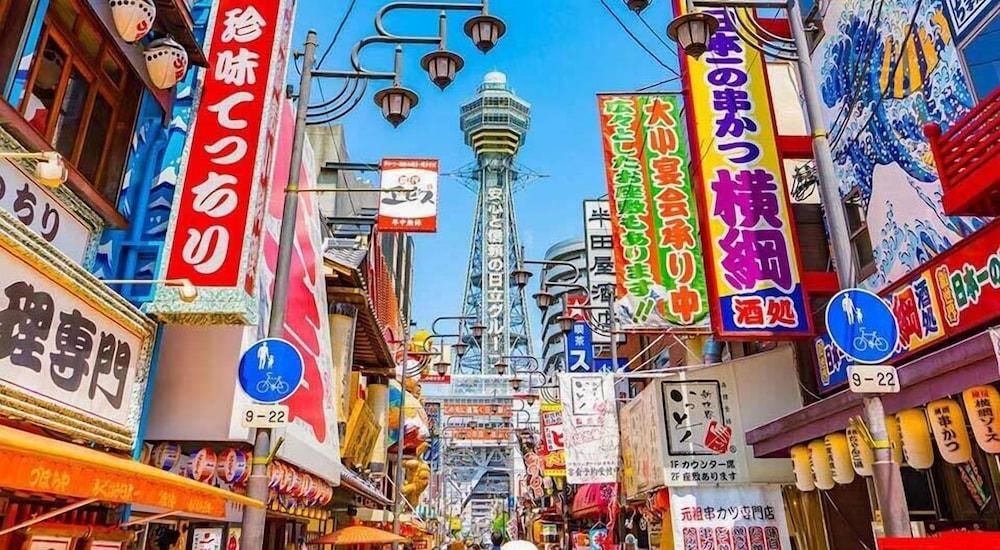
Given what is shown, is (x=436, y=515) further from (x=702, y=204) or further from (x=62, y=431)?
(x=62, y=431)

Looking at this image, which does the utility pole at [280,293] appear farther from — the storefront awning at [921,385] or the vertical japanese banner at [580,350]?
the vertical japanese banner at [580,350]

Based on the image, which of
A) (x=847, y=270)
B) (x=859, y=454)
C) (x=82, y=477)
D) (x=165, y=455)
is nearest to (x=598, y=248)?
(x=859, y=454)

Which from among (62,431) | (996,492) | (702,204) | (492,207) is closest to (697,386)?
(702,204)

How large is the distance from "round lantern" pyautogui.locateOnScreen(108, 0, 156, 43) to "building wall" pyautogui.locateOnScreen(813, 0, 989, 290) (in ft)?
34.2

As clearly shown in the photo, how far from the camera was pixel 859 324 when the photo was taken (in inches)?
255

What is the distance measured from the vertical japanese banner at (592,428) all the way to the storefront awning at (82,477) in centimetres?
1279

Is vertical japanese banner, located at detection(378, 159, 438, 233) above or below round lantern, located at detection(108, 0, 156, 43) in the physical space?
above

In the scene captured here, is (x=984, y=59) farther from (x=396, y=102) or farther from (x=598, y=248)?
(x=598, y=248)

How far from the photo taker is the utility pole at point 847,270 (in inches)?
240

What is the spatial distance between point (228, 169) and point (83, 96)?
1755 mm

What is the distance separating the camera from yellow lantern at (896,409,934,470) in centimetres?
792

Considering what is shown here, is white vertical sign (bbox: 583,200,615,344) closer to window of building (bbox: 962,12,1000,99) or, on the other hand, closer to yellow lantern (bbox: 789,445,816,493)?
yellow lantern (bbox: 789,445,816,493)

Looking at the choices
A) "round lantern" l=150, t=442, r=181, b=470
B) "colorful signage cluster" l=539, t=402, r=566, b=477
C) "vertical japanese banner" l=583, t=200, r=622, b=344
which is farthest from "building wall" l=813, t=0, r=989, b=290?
"colorful signage cluster" l=539, t=402, r=566, b=477

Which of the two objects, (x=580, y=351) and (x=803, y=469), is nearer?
(x=803, y=469)
